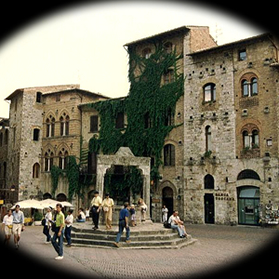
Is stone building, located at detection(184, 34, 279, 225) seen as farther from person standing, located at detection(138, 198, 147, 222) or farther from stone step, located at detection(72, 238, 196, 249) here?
stone step, located at detection(72, 238, 196, 249)

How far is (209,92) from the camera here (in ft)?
101

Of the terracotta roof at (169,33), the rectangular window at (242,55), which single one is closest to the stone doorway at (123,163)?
the rectangular window at (242,55)

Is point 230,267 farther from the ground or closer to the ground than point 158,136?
closer to the ground

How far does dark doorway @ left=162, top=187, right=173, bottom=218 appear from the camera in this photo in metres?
31.5

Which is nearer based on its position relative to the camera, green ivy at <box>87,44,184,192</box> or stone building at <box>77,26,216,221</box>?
stone building at <box>77,26,216,221</box>

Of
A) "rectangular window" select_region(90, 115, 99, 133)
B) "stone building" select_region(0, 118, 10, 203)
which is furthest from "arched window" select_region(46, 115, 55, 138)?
"stone building" select_region(0, 118, 10, 203)

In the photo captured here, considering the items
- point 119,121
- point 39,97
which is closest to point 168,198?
point 119,121

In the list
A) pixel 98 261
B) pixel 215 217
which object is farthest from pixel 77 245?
pixel 215 217

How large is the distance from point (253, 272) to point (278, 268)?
2.16 ft

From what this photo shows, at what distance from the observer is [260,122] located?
27469 mm

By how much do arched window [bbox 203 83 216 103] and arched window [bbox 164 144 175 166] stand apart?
16.1 ft

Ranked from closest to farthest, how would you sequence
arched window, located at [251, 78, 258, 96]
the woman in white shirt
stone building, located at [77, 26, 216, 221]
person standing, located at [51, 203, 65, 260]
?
person standing, located at [51, 203, 65, 260] → the woman in white shirt → arched window, located at [251, 78, 258, 96] → stone building, located at [77, 26, 216, 221]

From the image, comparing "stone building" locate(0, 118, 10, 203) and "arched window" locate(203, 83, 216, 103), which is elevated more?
"arched window" locate(203, 83, 216, 103)

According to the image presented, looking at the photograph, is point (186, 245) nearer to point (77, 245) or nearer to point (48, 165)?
point (77, 245)
